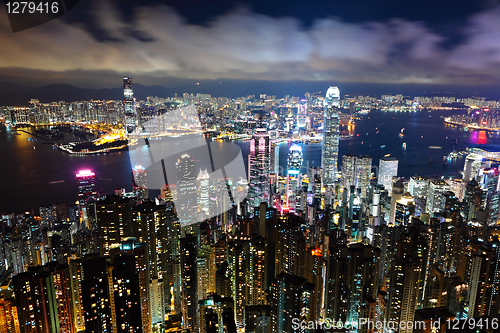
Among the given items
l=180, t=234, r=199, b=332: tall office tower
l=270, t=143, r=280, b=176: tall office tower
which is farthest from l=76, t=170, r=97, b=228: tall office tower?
l=270, t=143, r=280, b=176: tall office tower

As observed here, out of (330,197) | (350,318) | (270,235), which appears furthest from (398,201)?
(350,318)

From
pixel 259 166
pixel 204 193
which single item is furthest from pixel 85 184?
pixel 259 166

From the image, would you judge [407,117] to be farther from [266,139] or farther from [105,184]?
[105,184]

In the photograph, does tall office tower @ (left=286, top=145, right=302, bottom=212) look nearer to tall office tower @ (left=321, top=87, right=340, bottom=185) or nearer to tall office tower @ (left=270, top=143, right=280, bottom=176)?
tall office tower @ (left=270, top=143, right=280, bottom=176)

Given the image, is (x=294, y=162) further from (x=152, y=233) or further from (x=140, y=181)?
(x=152, y=233)

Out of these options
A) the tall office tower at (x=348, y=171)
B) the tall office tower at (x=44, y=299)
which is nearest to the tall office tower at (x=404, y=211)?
the tall office tower at (x=348, y=171)

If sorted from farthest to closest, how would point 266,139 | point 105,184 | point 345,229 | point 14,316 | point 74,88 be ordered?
point 266,139 < point 105,184 < point 345,229 < point 74,88 < point 14,316

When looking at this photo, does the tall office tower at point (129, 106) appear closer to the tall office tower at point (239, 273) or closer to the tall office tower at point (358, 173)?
the tall office tower at point (239, 273)
